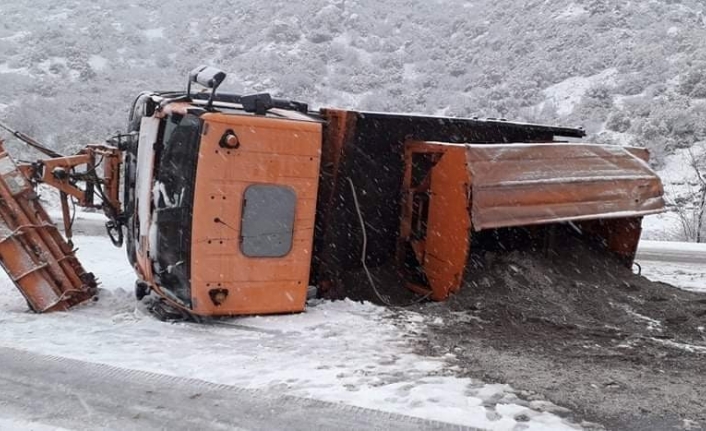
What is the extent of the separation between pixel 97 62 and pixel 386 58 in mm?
13113

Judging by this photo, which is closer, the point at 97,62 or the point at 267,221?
the point at 267,221

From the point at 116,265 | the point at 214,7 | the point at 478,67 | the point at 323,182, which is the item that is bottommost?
the point at 116,265

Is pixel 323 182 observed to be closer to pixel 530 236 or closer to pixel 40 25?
pixel 530 236

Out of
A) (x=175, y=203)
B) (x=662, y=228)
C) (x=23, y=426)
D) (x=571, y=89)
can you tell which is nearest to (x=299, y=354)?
(x=175, y=203)

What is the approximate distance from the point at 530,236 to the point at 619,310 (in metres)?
1.29

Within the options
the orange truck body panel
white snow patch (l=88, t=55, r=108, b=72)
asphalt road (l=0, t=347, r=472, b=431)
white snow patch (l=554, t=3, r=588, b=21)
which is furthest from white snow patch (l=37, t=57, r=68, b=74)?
asphalt road (l=0, t=347, r=472, b=431)

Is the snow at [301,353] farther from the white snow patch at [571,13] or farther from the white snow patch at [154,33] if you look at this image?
the white snow patch at [154,33]

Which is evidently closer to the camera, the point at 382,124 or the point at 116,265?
the point at 382,124

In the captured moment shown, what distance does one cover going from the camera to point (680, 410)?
381 centimetres

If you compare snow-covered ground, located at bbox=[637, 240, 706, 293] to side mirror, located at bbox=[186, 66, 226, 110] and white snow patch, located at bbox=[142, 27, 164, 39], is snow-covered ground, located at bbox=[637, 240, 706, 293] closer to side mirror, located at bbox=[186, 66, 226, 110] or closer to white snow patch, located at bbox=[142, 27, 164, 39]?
side mirror, located at bbox=[186, 66, 226, 110]

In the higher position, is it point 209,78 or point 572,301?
point 209,78

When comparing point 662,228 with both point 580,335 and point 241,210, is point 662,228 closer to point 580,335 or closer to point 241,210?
point 580,335

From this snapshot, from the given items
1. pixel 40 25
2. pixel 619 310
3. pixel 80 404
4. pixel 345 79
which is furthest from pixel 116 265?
pixel 40 25

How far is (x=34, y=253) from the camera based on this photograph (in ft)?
19.3
